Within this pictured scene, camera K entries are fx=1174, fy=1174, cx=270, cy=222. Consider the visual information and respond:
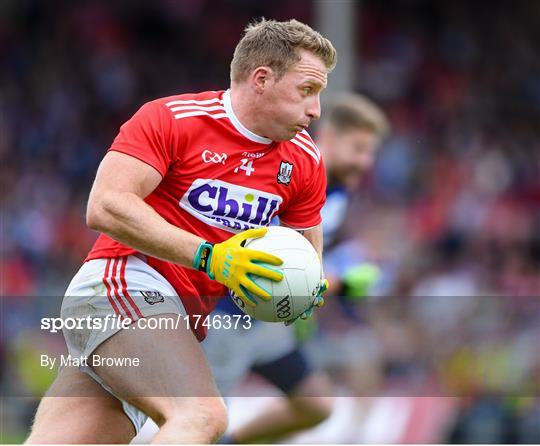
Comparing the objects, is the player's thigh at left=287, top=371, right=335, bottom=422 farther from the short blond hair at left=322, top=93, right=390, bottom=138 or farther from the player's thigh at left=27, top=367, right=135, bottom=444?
the player's thigh at left=27, top=367, right=135, bottom=444

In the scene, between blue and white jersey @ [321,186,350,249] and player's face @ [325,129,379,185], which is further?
player's face @ [325,129,379,185]

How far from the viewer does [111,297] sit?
4.20 metres

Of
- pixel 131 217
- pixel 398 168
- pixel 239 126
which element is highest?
pixel 239 126

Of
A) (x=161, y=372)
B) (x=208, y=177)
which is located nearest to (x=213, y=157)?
(x=208, y=177)

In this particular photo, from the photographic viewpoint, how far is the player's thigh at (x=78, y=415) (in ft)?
14.0

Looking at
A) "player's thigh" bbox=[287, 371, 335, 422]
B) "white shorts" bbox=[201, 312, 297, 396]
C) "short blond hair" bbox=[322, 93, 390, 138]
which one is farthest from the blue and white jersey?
"player's thigh" bbox=[287, 371, 335, 422]

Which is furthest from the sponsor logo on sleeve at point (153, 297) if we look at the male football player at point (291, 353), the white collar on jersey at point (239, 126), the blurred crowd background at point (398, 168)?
the blurred crowd background at point (398, 168)

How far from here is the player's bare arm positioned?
3.99 metres

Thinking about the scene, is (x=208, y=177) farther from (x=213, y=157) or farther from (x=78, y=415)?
(x=78, y=415)

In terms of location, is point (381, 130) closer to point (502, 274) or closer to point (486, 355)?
point (486, 355)

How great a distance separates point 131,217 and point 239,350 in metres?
2.49

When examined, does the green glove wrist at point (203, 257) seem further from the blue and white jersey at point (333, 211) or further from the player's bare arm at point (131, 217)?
the blue and white jersey at point (333, 211)

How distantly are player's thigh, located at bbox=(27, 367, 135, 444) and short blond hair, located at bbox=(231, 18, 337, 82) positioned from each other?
1.28 metres

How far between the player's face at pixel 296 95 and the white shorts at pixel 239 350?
221 cm
